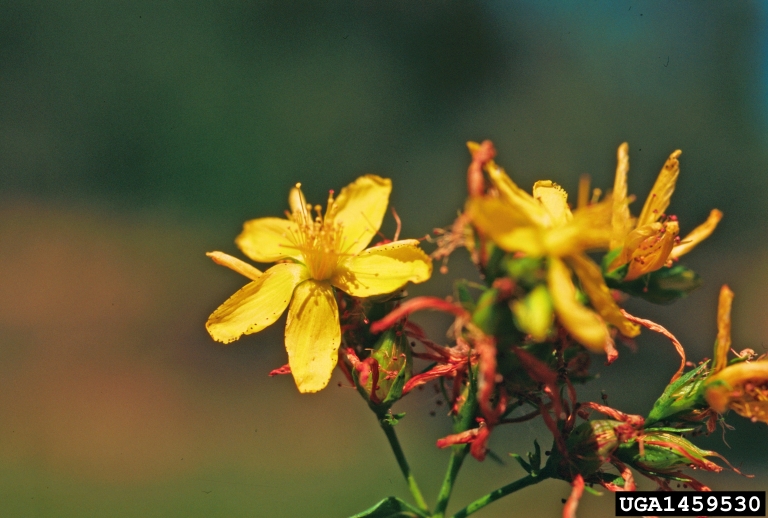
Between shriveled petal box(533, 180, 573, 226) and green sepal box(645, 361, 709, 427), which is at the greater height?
shriveled petal box(533, 180, 573, 226)

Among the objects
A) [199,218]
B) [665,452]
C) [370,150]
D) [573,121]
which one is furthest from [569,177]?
[665,452]

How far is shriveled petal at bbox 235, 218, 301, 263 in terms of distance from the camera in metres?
2.16

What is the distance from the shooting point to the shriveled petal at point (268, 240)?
85.2 inches

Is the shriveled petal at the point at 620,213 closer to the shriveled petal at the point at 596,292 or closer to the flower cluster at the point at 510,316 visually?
the flower cluster at the point at 510,316

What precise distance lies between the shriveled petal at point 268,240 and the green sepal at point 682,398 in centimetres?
121

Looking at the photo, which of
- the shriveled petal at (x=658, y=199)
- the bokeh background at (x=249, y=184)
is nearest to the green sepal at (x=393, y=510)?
the shriveled petal at (x=658, y=199)

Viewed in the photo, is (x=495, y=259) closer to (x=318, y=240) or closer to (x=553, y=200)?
(x=553, y=200)

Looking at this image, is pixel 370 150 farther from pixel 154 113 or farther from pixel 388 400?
pixel 388 400

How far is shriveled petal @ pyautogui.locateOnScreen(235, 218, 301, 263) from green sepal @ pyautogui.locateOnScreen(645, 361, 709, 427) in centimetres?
121

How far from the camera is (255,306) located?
2.05m

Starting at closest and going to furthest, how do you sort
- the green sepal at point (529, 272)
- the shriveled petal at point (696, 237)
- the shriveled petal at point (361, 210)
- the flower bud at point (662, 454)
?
the green sepal at point (529, 272), the flower bud at point (662, 454), the shriveled petal at point (696, 237), the shriveled petal at point (361, 210)

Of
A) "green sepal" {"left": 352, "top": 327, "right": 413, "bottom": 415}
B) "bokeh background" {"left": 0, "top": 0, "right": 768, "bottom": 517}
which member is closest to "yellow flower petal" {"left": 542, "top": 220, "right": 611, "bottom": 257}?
"green sepal" {"left": 352, "top": 327, "right": 413, "bottom": 415}

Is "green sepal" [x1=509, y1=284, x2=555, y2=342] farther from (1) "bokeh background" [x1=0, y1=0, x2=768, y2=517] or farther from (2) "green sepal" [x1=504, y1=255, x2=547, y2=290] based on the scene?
(1) "bokeh background" [x1=0, y1=0, x2=768, y2=517]

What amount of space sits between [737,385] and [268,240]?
4.83ft
